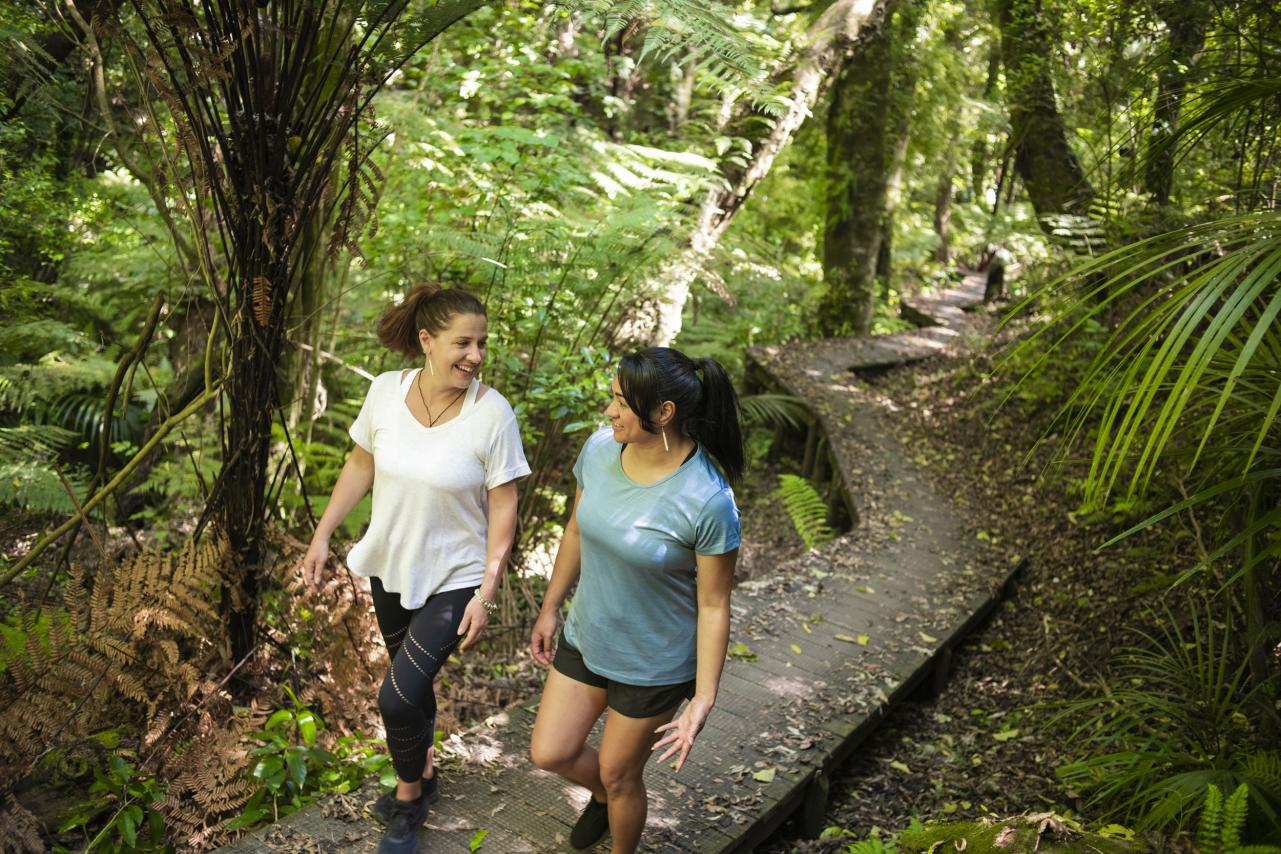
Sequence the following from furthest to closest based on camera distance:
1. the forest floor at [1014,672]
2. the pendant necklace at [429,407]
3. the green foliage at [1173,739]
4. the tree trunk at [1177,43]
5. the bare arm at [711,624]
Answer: the tree trunk at [1177,43], the forest floor at [1014,672], the green foliage at [1173,739], the pendant necklace at [429,407], the bare arm at [711,624]

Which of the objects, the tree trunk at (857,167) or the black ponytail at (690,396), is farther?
the tree trunk at (857,167)

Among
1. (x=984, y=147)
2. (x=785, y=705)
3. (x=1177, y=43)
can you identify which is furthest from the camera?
(x=984, y=147)

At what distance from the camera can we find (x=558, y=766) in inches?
121

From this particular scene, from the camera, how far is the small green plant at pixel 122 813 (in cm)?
323

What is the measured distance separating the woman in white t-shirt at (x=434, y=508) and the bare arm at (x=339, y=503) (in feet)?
0.41

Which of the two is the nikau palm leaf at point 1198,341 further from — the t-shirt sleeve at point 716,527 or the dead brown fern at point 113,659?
the dead brown fern at point 113,659

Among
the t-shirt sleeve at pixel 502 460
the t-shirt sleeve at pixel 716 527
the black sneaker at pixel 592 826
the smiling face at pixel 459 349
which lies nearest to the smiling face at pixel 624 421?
the t-shirt sleeve at pixel 716 527

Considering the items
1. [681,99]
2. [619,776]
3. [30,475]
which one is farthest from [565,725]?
[681,99]

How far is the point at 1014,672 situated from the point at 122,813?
15.8 ft

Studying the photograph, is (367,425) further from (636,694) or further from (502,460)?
(636,694)

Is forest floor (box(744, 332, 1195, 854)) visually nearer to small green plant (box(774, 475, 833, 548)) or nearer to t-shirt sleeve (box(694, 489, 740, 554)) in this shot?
small green plant (box(774, 475, 833, 548))

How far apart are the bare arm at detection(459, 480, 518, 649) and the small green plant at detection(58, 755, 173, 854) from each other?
1.33 metres

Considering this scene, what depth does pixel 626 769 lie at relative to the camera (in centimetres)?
297

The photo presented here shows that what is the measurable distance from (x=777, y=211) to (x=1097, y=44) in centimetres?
729
